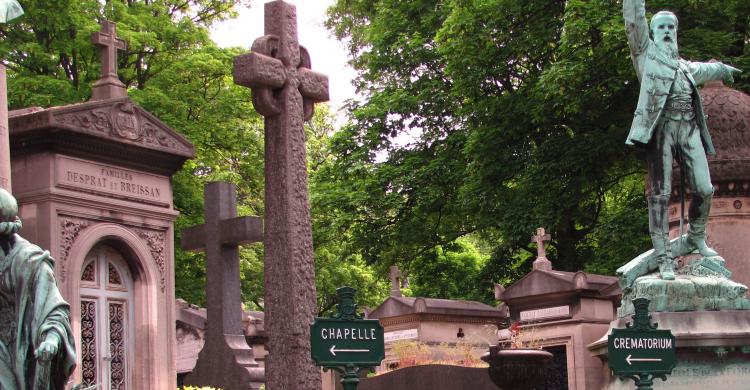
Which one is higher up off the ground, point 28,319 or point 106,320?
point 106,320

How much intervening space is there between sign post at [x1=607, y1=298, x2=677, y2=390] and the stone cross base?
4.30m

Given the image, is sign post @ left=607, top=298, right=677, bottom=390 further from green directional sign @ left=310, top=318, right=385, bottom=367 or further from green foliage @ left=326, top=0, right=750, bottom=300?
green foliage @ left=326, top=0, right=750, bottom=300

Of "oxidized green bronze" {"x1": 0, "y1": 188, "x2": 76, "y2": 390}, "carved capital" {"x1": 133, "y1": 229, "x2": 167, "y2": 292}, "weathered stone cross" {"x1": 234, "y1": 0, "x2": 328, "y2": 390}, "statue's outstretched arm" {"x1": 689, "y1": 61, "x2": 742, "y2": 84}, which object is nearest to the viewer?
"oxidized green bronze" {"x1": 0, "y1": 188, "x2": 76, "y2": 390}

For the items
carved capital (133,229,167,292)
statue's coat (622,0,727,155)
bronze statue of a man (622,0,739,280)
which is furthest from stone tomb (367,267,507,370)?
statue's coat (622,0,727,155)

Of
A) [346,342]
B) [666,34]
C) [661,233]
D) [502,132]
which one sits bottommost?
[346,342]

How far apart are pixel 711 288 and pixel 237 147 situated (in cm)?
1528

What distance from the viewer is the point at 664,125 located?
10.7 m

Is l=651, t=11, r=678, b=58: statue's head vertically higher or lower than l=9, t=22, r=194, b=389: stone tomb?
higher

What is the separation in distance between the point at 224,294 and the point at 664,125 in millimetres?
4909

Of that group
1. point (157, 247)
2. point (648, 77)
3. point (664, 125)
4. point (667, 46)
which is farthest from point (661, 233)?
point (157, 247)

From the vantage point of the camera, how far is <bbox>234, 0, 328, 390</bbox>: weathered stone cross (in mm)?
9328

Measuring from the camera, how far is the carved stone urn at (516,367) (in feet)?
41.8

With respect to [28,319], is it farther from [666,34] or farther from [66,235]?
[666,34]

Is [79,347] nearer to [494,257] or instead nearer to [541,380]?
[541,380]
